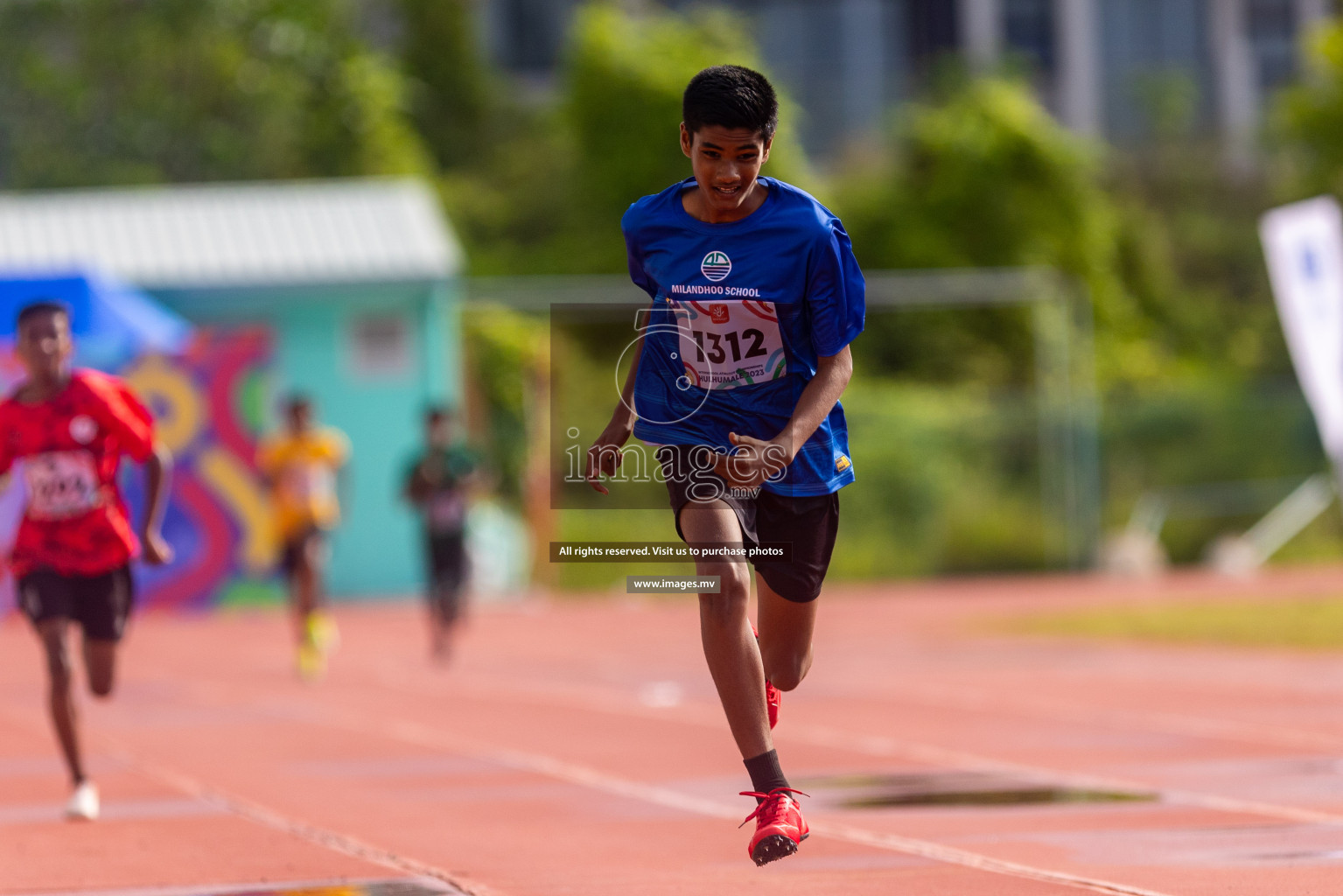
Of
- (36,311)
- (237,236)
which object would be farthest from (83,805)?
(237,236)

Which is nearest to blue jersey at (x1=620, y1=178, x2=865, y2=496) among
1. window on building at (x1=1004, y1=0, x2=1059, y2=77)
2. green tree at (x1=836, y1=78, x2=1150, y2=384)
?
green tree at (x1=836, y1=78, x2=1150, y2=384)

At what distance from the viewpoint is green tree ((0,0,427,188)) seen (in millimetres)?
43000

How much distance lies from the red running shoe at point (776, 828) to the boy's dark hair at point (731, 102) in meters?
1.62

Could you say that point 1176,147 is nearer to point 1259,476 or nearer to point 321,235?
point 1259,476

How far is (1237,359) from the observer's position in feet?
145

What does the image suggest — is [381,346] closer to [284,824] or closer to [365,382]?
[365,382]

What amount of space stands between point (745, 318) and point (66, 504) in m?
3.40

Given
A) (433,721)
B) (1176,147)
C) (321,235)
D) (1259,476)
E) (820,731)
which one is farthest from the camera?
(1176,147)

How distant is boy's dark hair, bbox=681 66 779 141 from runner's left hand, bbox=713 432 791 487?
0.75 m

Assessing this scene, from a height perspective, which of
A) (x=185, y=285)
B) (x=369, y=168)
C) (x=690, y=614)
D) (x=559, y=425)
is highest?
(x=369, y=168)

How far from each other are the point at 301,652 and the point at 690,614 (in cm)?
714

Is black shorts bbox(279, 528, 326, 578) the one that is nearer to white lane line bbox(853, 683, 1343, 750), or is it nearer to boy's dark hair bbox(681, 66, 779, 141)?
white lane line bbox(853, 683, 1343, 750)

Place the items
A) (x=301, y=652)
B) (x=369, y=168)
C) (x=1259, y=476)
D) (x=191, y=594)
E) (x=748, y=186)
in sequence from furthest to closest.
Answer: (x=369, y=168), (x=1259, y=476), (x=191, y=594), (x=301, y=652), (x=748, y=186)

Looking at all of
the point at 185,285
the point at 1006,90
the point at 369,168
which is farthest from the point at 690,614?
the point at 369,168
